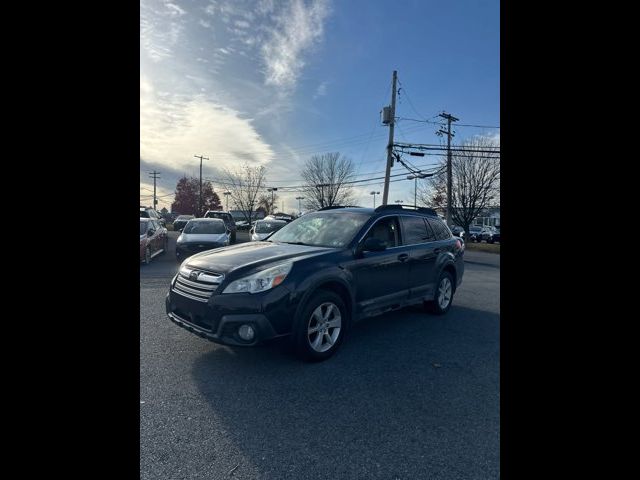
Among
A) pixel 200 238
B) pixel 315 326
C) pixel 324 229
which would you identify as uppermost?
pixel 324 229

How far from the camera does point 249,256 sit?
160 inches

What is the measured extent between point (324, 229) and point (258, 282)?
168 cm

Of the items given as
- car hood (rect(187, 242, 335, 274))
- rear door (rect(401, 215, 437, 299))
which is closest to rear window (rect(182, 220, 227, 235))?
car hood (rect(187, 242, 335, 274))

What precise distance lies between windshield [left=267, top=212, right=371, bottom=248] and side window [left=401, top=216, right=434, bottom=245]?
2.61 feet

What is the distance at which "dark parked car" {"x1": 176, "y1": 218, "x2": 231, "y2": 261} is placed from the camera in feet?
39.4

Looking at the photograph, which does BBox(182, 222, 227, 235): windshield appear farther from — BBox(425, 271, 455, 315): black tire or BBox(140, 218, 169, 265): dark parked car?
BBox(425, 271, 455, 315): black tire

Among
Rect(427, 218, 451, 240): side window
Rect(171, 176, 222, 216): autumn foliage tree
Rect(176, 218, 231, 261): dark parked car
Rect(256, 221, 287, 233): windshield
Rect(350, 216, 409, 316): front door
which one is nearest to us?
Rect(350, 216, 409, 316): front door

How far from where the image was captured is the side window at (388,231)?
4855mm

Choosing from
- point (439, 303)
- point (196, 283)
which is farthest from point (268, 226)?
point (196, 283)

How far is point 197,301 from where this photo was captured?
3.66 m

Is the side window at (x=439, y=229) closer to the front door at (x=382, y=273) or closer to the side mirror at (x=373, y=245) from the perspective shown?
the front door at (x=382, y=273)

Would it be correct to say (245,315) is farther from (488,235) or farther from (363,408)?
(488,235)

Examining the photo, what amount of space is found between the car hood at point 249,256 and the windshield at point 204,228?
8.85 m
